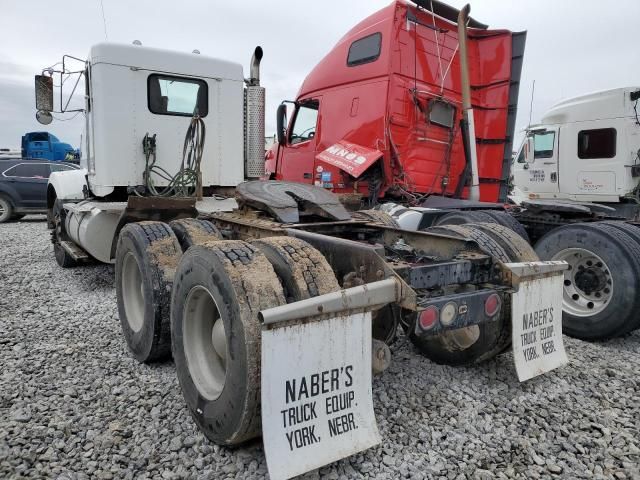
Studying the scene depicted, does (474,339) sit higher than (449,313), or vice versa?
(449,313)

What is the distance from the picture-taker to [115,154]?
17.2ft

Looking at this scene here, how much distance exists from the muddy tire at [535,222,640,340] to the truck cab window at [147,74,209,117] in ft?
13.6

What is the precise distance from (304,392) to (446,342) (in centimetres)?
161

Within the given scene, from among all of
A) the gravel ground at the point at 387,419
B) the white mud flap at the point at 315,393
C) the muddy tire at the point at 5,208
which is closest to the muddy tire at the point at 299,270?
the white mud flap at the point at 315,393

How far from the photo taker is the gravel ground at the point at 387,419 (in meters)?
2.26

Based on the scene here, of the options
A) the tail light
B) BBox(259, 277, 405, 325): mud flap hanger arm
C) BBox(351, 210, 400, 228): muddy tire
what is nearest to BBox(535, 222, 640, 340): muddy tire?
BBox(351, 210, 400, 228): muddy tire

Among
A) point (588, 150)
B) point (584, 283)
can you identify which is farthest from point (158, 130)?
point (588, 150)

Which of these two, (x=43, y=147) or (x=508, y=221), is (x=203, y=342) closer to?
(x=508, y=221)

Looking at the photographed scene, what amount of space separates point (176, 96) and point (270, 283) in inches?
158

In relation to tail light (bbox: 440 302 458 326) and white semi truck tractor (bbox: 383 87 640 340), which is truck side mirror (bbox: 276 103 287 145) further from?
tail light (bbox: 440 302 458 326)

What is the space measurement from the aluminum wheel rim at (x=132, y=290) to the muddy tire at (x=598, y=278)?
3.70 m

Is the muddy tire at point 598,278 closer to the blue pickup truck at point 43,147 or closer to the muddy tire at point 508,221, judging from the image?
the muddy tire at point 508,221

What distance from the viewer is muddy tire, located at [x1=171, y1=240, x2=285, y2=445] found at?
6.85 feet

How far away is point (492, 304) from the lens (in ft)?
8.82
